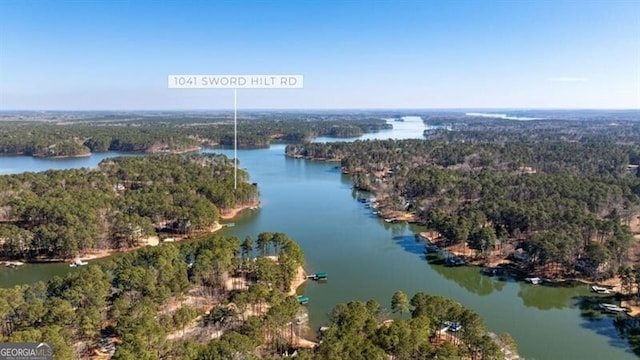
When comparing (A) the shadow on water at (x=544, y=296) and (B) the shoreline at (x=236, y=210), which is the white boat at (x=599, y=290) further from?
(B) the shoreline at (x=236, y=210)

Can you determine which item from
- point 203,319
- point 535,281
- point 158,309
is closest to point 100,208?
point 158,309

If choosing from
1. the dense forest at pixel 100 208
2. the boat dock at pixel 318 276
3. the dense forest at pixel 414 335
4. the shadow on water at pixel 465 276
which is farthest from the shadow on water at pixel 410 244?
the dense forest at pixel 100 208

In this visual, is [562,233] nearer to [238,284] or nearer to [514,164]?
[238,284]

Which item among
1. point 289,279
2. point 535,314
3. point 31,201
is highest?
point 31,201

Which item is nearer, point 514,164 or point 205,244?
point 205,244

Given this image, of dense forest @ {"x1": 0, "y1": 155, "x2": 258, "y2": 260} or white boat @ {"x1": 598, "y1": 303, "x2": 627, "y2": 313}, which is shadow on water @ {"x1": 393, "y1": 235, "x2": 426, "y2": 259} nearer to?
white boat @ {"x1": 598, "y1": 303, "x2": 627, "y2": 313}

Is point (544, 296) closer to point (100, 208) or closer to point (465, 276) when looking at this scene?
point (465, 276)

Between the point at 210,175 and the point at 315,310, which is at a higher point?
the point at 210,175

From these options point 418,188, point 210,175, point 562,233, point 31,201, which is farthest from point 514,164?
point 31,201
